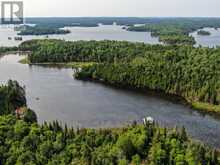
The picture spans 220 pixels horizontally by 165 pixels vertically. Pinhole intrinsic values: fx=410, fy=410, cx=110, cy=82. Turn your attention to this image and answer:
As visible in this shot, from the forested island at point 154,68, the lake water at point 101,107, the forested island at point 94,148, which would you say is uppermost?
the forested island at point 154,68

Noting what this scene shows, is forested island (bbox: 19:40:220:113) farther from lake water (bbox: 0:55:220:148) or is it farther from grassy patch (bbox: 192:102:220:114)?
lake water (bbox: 0:55:220:148)

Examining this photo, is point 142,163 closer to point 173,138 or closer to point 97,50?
point 173,138

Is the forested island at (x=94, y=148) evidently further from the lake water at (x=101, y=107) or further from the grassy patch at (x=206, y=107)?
the grassy patch at (x=206, y=107)

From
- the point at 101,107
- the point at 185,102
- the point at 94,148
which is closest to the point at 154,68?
the point at 185,102

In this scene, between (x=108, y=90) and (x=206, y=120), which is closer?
(x=206, y=120)

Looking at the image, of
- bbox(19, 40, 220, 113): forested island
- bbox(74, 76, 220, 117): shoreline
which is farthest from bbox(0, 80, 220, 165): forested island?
bbox(19, 40, 220, 113): forested island

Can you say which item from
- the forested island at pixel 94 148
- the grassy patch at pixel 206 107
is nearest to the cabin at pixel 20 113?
the forested island at pixel 94 148

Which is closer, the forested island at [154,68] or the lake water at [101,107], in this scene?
the lake water at [101,107]

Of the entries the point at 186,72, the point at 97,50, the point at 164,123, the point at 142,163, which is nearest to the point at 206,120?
the point at 164,123
